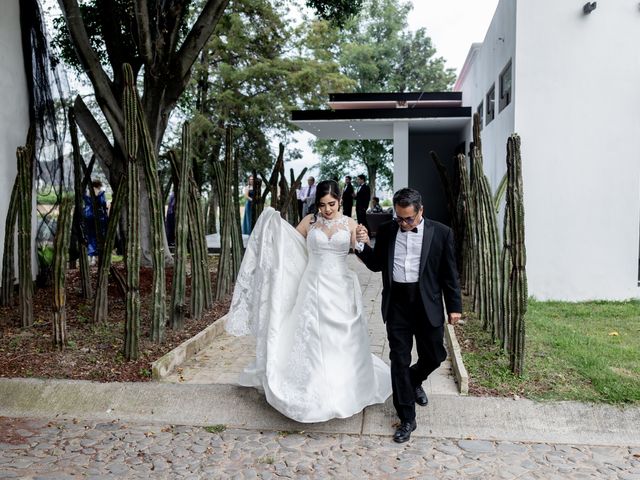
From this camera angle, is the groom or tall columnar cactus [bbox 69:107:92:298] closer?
the groom

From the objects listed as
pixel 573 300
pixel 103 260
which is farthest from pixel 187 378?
pixel 573 300

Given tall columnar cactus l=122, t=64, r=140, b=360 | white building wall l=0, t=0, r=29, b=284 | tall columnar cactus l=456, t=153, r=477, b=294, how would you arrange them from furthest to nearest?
white building wall l=0, t=0, r=29, b=284
tall columnar cactus l=456, t=153, r=477, b=294
tall columnar cactus l=122, t=64, r=140, b=360

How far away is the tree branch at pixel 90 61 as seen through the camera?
868cm

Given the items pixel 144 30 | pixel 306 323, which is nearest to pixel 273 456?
pixel 306 323

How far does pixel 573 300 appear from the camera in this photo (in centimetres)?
928

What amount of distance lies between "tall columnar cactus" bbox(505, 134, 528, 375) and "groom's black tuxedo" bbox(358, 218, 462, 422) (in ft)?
2.94

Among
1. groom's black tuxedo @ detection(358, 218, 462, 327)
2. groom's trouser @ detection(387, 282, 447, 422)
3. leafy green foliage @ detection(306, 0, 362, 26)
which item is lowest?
groom's trouser @ detection(387, 282, 447, 422)

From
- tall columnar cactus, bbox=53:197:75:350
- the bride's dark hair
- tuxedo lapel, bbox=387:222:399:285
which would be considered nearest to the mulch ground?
tall columnar cactus, bbox=53:197:75:350

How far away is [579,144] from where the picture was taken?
30.1 ft

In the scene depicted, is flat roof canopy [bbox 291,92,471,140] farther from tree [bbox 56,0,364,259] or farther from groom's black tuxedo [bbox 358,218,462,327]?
groom's black tuxedo [bbox 358,218,462,327]

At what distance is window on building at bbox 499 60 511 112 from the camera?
10.5 meters

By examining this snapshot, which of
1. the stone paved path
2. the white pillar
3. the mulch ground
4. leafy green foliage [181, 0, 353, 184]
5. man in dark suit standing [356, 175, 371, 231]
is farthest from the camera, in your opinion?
leafy green foliage [181, 0, 353, 184]

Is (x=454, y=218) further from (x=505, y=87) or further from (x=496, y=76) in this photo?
(x=496, y=76)

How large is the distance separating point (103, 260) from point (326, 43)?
19.0 meters
